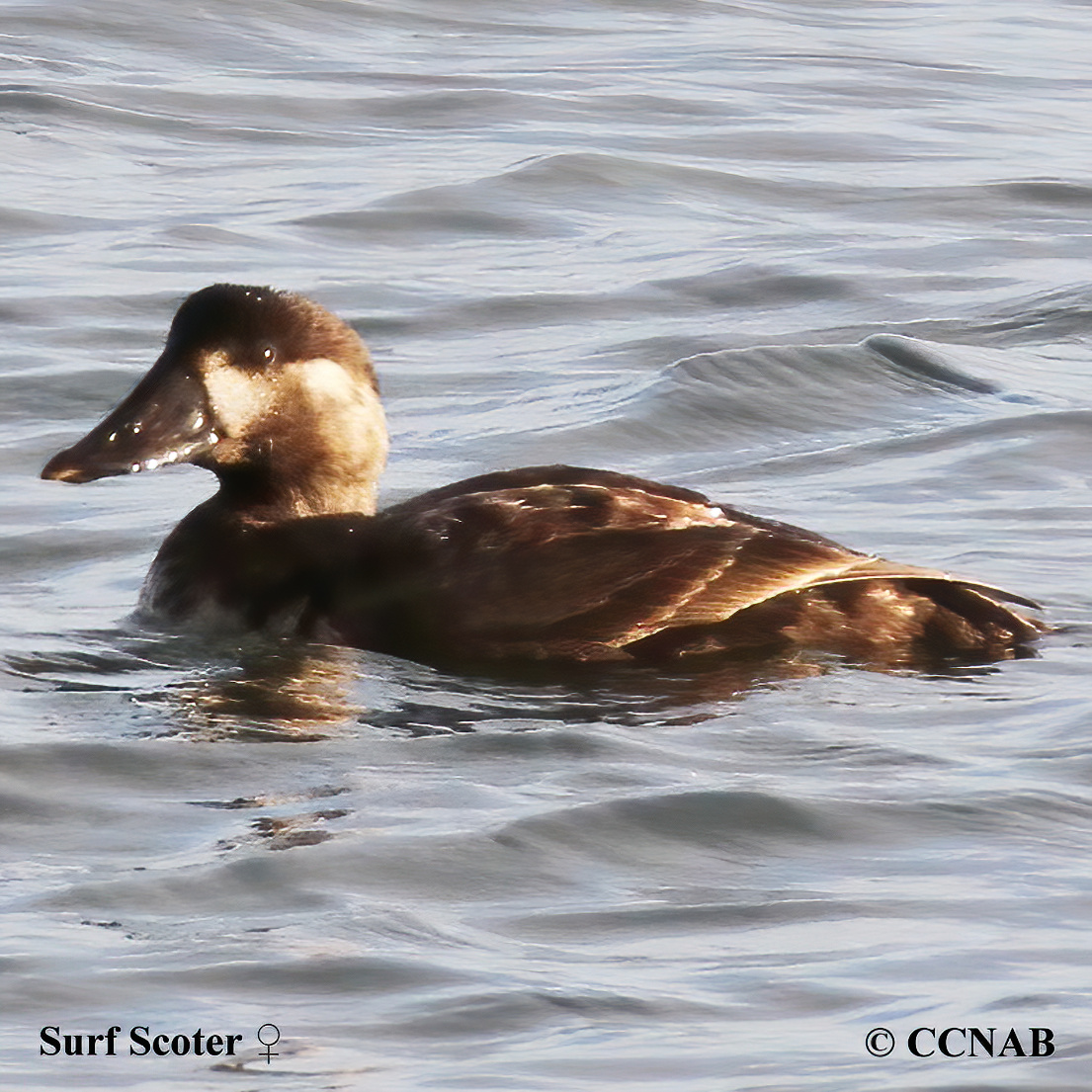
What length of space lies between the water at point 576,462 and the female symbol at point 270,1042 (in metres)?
0.02

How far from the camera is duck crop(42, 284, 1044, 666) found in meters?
6.58

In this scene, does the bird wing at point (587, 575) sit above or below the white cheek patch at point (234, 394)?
below

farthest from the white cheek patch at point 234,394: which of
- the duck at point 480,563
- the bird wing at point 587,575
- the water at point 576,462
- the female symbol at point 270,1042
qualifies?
the female symbol at point 270,1042

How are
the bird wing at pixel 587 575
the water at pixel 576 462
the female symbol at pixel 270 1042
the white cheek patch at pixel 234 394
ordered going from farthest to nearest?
the white cheek patch at pixel 234 394 < the bird wing at pixel 587 575 < the water at pixel 576 462 < the female symbol at pixel 270 1042

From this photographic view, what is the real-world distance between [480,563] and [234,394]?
93 centimetres

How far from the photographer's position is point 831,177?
13.1m

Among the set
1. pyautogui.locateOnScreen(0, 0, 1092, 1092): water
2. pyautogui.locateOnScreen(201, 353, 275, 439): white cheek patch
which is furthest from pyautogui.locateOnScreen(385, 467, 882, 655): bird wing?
pyautogui.locateOnScreen(201, 353, 275, 439): white cheek patch

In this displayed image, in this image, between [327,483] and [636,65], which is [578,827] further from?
[636,65]

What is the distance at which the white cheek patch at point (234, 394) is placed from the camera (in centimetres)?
709

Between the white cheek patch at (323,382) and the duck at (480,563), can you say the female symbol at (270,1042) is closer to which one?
the duck at (480,563)

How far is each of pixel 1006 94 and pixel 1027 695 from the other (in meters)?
8.80

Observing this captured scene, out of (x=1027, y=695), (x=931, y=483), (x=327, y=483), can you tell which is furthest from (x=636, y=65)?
(x=1027, y=695)

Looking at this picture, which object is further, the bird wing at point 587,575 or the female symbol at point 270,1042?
the bird wing at point 587,575

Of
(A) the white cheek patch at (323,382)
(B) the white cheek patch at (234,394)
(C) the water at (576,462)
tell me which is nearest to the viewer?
(C) the water at (576,462)
